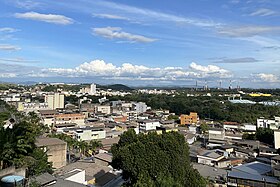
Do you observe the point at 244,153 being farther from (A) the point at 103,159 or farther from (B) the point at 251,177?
(A) the point at 103,159

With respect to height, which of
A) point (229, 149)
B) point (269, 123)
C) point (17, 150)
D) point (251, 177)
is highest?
point (17, 150)

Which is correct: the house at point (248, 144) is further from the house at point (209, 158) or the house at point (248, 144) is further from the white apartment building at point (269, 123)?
the white apartment building at point (269, 123)

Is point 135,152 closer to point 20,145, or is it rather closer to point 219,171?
point 20,145

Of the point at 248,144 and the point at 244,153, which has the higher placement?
the point at 248,144

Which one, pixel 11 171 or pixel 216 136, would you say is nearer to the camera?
pixel 11 171

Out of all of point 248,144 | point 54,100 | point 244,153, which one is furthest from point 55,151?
→ point 54,100

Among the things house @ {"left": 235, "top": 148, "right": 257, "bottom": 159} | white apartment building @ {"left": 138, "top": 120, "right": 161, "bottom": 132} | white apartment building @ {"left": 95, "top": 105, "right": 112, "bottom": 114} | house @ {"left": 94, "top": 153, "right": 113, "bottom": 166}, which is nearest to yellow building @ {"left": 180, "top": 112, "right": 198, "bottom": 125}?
white apartment building @ {"left": 138, "top": 120, "right": 161, "bottom": 132}

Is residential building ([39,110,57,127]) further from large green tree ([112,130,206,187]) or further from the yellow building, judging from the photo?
large green tree ([112,130,206,187])

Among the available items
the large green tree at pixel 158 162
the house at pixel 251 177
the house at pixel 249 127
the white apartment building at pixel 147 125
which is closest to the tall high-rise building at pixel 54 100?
the white apartment building at pixel 147 125

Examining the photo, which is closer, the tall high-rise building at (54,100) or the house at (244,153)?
the house at (244,153)
